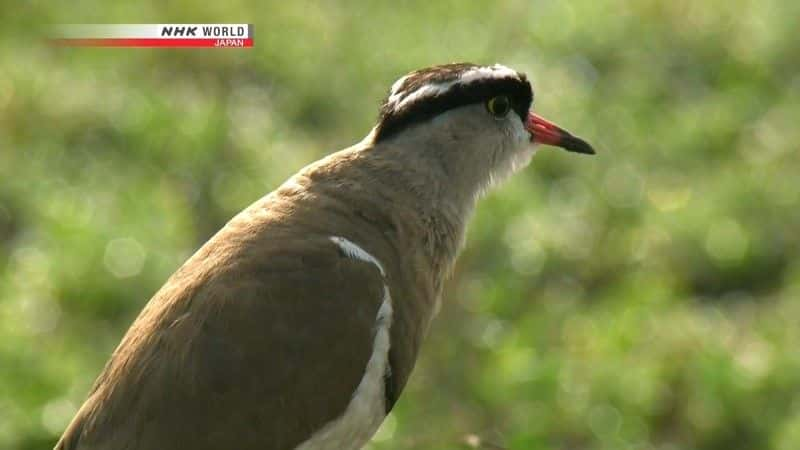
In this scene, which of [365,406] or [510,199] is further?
[510,199]

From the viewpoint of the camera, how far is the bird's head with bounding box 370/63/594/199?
4359 millimetres

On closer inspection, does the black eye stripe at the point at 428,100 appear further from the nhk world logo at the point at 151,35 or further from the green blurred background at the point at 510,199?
the nhk world logo at the point at 151,35

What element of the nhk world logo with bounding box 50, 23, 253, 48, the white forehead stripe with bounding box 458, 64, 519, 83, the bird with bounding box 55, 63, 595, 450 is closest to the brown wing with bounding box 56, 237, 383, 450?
the bird with bounding box 55, 63, 595, 450

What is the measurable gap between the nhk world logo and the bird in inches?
186

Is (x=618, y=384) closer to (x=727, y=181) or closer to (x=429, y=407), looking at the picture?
(x=429, y=407)

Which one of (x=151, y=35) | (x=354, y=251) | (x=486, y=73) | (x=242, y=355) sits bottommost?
(x=242, y=355)

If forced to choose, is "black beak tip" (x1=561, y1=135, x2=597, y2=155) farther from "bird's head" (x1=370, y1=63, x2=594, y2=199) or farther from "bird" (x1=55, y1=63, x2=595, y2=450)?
"bird" (x1=55, y1=63, x2=595, y2=450)

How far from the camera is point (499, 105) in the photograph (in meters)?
4.52

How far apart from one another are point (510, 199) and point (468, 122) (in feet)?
10.4

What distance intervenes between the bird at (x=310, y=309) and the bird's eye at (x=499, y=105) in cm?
7

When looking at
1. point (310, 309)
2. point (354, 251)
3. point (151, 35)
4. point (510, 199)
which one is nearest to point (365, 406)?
point (310, 309)

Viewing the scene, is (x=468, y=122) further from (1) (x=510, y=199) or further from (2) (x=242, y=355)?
(1) (x=510, y=199)

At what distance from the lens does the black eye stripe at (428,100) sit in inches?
171

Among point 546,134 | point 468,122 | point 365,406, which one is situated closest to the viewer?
point 365,406
